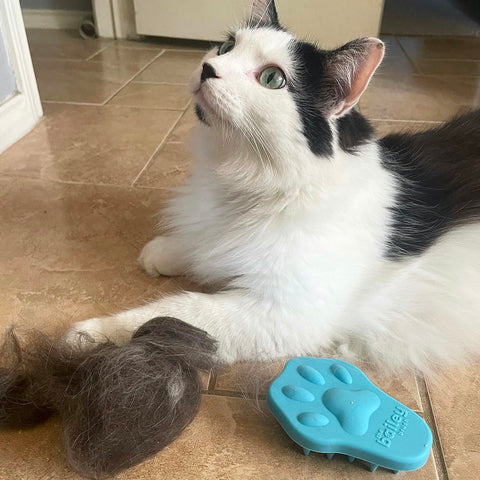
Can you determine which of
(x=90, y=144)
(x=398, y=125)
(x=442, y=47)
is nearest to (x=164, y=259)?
(x=90, y=144)

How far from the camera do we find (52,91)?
261 centimetres

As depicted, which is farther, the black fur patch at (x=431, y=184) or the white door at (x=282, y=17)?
the white door at (x=282, y=17)

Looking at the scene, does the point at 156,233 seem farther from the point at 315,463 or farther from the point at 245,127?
the point at 315,463

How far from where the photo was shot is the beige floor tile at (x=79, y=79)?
2.55 metres

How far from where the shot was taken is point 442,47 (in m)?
3.63

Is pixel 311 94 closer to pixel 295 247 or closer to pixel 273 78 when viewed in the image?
pixel 273 78

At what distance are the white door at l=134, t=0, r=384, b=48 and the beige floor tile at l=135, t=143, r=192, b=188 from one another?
1.50m

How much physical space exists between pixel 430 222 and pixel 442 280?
0.14m

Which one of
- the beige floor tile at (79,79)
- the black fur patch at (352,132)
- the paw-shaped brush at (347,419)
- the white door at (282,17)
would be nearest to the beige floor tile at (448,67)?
the white door at (282,17)

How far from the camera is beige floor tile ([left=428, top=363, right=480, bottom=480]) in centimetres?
88

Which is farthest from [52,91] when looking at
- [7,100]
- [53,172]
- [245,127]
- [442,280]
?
[442,280]

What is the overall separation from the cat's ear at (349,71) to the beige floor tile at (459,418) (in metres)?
0.60

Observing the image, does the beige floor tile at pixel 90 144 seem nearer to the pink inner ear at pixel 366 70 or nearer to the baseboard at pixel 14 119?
the baseboard at pixel 14 119

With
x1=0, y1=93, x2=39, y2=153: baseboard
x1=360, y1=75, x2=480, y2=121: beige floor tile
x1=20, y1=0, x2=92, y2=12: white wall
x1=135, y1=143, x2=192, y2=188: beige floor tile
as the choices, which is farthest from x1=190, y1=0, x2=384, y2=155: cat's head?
x1=20, y1=0, x2=92, y2=12: white wall
